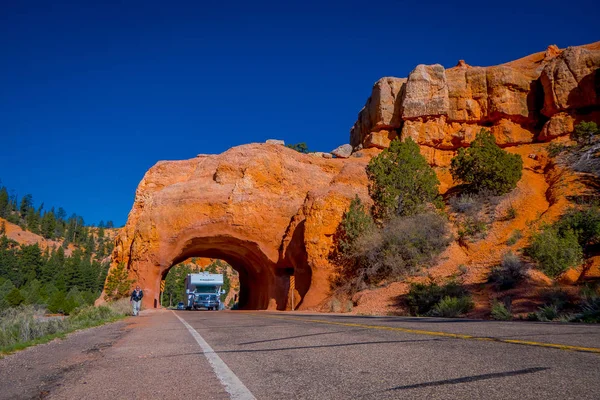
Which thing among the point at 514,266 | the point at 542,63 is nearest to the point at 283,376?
the point at 514,266

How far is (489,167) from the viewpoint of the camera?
3188 centimetres

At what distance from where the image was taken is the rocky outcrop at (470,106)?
43562 millimetres

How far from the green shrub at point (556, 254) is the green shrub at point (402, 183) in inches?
377

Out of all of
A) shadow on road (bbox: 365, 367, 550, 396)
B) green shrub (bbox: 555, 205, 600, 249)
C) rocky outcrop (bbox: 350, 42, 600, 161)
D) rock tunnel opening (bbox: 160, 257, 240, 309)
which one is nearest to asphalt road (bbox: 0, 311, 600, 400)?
shadow on road (bbox: 365, 367, 550, 396)

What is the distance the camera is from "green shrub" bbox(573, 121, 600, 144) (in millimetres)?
37344

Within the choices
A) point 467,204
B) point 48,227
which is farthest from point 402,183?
point 48,227

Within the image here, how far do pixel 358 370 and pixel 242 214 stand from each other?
106 ft

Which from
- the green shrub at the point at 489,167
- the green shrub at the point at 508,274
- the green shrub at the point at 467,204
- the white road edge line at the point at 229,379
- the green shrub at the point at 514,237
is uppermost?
the green shrub at the point at 489,167

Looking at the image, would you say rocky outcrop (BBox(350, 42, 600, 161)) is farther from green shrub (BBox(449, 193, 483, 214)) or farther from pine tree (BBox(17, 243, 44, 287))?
pine tree (BBox(17, 243, 44, 287))

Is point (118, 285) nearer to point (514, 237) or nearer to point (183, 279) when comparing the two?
point (514, 237)

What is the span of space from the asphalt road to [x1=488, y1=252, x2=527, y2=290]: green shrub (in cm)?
1254

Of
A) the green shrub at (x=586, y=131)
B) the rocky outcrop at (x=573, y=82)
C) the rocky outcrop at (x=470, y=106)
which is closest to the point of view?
the green shrub at (x=586, y=131)

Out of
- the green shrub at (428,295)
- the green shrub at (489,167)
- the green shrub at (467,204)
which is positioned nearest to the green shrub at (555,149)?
the green shrub at (489,167)

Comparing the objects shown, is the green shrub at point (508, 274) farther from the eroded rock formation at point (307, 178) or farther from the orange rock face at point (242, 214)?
the orange rock face at point (242, 214)
